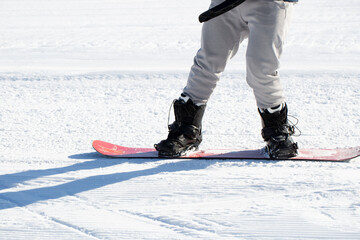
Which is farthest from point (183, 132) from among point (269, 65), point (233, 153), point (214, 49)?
point (269, 65)

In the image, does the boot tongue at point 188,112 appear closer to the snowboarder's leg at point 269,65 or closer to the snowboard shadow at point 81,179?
the snowboard shadow at point 81,179

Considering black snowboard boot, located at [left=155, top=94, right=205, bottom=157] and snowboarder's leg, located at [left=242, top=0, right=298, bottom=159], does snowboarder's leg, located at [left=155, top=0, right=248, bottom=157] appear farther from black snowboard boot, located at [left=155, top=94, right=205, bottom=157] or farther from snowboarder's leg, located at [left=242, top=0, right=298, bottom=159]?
snowboarder's leg, located at [left=242, top=0, right=298, bottom=159]

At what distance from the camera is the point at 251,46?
7.00ft

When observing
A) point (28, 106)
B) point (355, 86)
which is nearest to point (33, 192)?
point (28, 106)

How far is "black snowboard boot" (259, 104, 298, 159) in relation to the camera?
2293 millimetres

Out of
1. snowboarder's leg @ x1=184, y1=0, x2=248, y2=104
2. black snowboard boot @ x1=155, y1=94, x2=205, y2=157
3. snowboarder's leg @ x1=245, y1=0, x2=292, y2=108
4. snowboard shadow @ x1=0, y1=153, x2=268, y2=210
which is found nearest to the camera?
snowboard shadow @ x1=0, y1=153, x2=268, y2=210

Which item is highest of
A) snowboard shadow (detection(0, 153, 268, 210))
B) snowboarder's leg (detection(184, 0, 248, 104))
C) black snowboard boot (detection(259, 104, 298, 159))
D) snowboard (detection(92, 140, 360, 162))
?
snowboarder's leg (detection(184, 0, 248, 104))

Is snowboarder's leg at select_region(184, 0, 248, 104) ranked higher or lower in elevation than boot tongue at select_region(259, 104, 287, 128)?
higher

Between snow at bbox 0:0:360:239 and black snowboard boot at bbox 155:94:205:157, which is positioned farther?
black snowboard boot at bbox 155:94:205:157

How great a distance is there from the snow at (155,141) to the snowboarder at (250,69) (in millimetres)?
131

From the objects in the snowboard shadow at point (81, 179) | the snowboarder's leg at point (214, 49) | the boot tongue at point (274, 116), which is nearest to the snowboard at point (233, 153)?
the snowboard shadow at point (81, 179)

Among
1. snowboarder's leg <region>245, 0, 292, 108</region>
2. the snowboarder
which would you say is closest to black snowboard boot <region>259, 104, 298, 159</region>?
the snowboarder

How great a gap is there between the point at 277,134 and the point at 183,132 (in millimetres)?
469

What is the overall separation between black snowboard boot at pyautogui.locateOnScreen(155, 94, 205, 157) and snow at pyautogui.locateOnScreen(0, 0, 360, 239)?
0.23 feet
